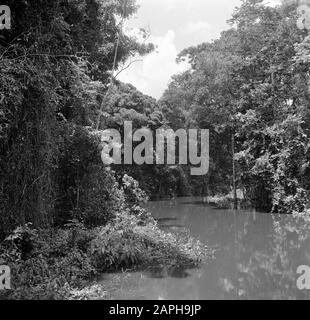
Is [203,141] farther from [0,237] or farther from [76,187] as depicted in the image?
[0,237]

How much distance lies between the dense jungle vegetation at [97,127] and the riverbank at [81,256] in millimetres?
31

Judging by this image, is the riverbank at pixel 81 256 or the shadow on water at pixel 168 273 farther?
the shadow on water at pixel 168 273

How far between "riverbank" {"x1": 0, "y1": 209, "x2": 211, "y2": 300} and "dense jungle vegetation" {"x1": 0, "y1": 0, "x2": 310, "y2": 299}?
0.03 m

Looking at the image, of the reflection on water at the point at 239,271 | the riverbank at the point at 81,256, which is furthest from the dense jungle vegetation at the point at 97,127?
the reflection on water at the point at 239,271

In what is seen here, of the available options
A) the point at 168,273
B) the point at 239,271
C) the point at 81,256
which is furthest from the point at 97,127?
the point at 239,271

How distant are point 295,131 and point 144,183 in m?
15.0

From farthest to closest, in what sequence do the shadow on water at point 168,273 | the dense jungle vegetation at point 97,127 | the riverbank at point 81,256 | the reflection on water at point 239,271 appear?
1. the shadow on water at point 168,273
2. the reflection on water at point 239,271
3. the dense jungle vegetation at point 97,127
4. the riverbank at point 81,256

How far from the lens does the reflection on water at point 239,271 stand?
8523mm

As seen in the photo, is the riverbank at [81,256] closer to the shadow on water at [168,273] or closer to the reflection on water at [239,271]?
the shadow on water at [168,273]

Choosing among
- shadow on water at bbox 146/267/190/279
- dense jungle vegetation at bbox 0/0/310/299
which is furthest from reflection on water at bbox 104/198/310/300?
dense jungle vegetation at bbox 0/0/310/299

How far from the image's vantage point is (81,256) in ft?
32.6

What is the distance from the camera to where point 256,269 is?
10.6 metres

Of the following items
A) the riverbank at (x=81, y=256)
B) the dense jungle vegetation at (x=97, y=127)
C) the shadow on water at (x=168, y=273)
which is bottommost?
the shadow on water at (x=168, y=273)

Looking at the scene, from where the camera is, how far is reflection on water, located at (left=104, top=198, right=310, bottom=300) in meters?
8.52
